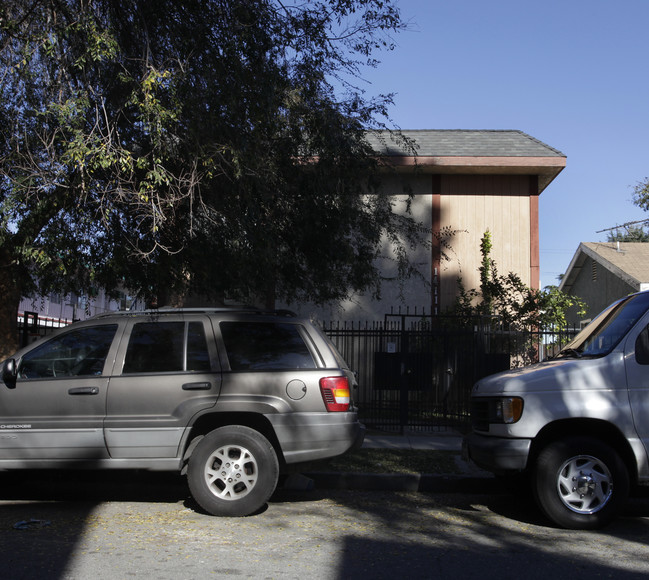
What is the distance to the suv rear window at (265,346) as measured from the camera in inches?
259

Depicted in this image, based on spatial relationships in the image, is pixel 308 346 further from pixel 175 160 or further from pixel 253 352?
pixel 175 160

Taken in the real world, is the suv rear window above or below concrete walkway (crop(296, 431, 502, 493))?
above

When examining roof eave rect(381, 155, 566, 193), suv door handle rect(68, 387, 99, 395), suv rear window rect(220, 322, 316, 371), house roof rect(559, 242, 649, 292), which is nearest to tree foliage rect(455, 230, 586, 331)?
roof eave rect(381, 155, 566, 193)

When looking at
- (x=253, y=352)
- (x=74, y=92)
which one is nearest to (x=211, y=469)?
(x=253, y=352)

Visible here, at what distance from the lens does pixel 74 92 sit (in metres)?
8.12

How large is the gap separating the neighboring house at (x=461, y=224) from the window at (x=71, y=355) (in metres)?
9.69

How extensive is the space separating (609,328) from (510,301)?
8.61 metres

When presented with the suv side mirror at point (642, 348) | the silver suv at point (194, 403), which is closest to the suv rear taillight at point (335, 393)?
the silver suv at point (194, 403)

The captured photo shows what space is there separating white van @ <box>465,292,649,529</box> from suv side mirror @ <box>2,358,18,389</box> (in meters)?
4.51

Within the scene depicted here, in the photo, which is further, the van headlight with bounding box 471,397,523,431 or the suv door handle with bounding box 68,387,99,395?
the suv door handle with bounding box 68,387,99,395

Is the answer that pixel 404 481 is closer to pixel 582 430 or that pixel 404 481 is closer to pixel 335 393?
pixel 335 393

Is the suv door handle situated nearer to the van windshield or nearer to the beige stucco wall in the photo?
the van windshield

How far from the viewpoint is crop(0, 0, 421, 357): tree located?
805 centimetres

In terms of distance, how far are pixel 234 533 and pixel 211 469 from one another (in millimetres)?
716
